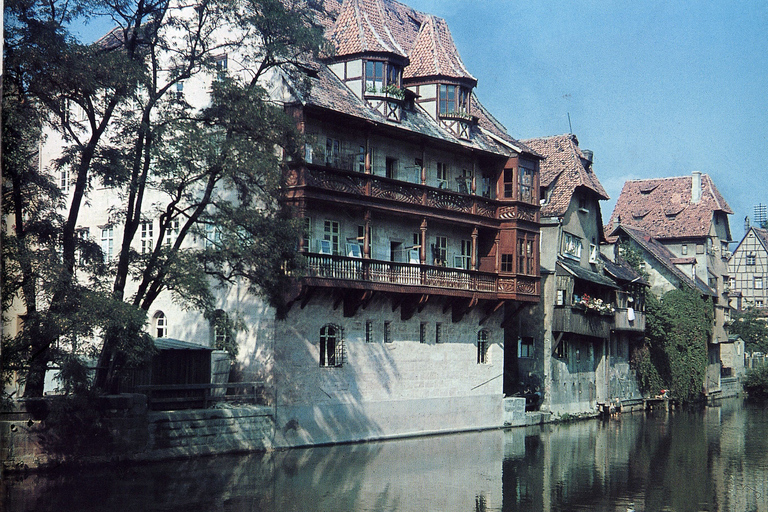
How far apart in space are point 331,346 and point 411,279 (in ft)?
14.1

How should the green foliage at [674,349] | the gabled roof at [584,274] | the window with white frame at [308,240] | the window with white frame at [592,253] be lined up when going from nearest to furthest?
the window with white frame at [308,240]
the gabled roof at [584,274]
the window with white frame at [592,253]
the green foliage at [674,349]

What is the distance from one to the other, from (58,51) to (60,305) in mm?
6417

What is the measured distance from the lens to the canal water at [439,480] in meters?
22.4

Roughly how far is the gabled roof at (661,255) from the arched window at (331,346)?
1434 inches

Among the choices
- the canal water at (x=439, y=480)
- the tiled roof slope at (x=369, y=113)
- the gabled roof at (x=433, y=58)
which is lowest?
the canal water at (x=439, y=480)

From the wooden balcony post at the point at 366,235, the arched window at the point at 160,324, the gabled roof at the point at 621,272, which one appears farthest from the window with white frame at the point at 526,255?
the arched window at the point at 160,324

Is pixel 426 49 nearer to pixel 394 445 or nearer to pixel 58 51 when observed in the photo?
pixel 394 445

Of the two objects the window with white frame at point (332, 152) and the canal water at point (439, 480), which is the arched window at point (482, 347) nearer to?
the canal water at point (439, 480)

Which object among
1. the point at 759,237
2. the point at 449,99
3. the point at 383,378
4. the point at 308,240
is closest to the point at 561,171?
the point at 449,99

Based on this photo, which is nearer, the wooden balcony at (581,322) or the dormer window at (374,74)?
the dormer window at (374,74)

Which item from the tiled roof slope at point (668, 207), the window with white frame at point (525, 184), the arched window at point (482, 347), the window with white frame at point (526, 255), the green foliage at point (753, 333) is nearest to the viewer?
the window with white frame at point (526, 255)

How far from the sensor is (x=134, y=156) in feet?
90.1

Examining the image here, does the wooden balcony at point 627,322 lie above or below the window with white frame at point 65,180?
below

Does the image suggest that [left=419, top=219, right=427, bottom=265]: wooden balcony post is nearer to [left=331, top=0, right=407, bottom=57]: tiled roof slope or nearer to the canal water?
[left=331, top=0, right=407, bottom=57]: tiled roof slope
